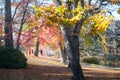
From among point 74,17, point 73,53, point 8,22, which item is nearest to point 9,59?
point 8,22

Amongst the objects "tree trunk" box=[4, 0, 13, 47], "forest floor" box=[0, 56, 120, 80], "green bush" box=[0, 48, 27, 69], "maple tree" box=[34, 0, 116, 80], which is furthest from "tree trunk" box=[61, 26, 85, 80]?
"tree trunk" box=[4, 0, 13, 47]

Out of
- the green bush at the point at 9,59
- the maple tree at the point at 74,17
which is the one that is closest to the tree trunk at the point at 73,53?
the maple tree at the point at 74,17

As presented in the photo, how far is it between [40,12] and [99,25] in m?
2.75

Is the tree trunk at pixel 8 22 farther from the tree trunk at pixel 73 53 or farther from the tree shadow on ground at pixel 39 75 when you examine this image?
the tree trunk at pixel 73 53

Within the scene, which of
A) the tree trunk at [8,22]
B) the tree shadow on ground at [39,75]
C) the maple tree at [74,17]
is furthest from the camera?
the tree trunk at [8,22]

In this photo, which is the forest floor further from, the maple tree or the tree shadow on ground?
the maple tree

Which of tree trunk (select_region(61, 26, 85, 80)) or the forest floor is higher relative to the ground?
tree trunk (select_region(61, 26, 85, 80))

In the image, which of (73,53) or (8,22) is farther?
(8,22)

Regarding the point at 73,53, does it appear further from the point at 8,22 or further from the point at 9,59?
the point at 8,22

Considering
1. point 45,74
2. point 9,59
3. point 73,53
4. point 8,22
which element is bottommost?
point 45,74

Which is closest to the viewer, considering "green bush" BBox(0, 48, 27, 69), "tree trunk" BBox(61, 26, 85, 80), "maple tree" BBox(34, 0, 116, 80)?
"maple tree" BBox(34, 0, 116, 80)

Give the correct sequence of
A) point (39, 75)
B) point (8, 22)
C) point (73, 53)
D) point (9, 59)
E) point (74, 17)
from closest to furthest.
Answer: point (74, 17) → point (73, 53) → point (39, 75) → point (9, 59) → point (8, 22)

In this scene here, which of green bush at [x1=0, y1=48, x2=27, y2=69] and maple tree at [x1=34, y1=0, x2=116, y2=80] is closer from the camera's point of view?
maple tree at [x1=34, y1=0, x2=116, y2=80]

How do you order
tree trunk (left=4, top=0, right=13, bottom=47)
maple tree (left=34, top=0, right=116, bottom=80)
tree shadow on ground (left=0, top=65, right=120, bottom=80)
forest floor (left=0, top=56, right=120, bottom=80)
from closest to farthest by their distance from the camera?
1. maple tree (left=34, top=0, right=116, bottom=80)
2. tree shadow on ground (left=0, top=65, right=120, bottom=80)
3. forest floor (left=0, top=56, right=120, bottom=80)
4. tree trunk (left=4, top=0, right=13, bottom=47)
